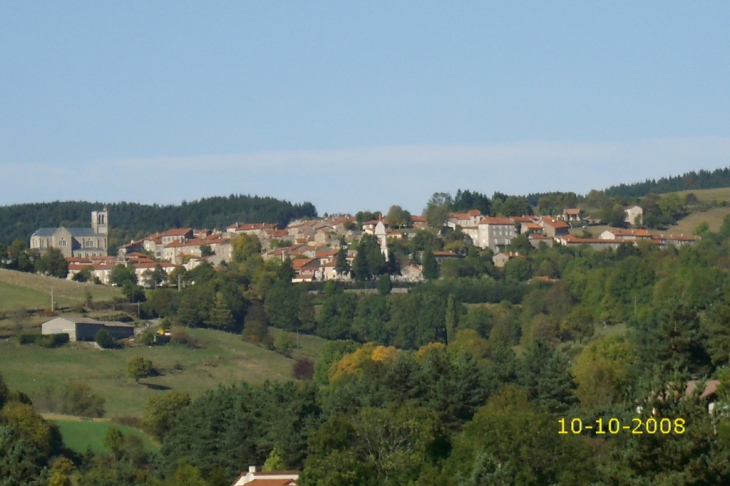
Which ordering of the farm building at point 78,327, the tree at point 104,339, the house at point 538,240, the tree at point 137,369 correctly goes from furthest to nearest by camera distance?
the house at point 538,240 → the farm building at point 78,327 → the tree at point 104,339 → the tree at point 137,369

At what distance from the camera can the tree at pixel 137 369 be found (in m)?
95.9

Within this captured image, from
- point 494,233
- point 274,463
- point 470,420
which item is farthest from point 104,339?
point 494,233

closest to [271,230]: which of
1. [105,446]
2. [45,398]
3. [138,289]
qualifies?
[138,289]

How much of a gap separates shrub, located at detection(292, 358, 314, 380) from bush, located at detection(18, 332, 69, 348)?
14.4 metres

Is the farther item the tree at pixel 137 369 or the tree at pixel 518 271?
the tree at pixel 518 271

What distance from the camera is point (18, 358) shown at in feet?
324

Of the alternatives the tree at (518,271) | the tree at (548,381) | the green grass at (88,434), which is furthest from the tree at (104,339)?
the tree at (548,381)

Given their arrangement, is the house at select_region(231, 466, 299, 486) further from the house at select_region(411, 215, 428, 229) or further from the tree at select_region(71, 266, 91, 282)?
the house at select_region(411, 215, 428, 229)

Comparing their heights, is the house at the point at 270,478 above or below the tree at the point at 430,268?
below

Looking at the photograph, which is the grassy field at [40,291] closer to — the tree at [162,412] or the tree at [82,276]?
the tree at [82,276]

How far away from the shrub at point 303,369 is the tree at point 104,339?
1160cm

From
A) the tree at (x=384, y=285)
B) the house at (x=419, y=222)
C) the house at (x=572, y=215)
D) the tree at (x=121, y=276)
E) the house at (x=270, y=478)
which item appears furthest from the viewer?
the house at (x=419, y=222)

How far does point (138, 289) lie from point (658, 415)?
3926 inches

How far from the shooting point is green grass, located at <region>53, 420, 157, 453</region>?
235 ft
